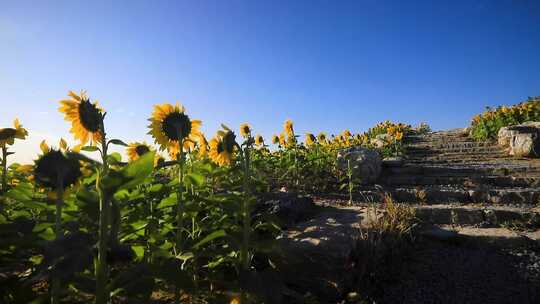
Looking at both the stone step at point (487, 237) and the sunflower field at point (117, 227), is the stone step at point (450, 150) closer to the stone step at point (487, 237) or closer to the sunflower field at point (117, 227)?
the stone step at point (487, 237)

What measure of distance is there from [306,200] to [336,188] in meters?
2.50

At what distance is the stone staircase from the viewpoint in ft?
18.2

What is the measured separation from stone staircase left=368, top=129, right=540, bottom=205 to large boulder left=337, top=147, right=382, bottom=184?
0.30 m

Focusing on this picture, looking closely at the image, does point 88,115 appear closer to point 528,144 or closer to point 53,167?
point 53,167

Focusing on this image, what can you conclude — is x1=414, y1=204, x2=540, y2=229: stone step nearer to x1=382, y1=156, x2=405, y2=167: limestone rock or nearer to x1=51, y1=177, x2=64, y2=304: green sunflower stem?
x1=382, y1=156, x2=405, y2=167: limestone rock

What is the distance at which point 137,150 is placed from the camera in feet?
10.1

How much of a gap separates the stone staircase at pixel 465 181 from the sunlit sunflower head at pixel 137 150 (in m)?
2.96

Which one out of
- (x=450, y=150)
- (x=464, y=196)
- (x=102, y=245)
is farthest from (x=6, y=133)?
(x=450, y=150)

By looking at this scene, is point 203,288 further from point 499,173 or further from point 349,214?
point 499,173

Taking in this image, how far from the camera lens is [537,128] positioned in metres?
8.88

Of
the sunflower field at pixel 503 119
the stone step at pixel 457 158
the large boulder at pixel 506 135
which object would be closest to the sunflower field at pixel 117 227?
the stone step at pixel 457 158

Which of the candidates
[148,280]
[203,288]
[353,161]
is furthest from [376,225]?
[353,161]

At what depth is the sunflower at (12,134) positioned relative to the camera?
2.44m

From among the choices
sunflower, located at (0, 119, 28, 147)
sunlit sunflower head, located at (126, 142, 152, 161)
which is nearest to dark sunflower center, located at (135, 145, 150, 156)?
sunlit sunflower head, located at (126, 142, 152, 161)
